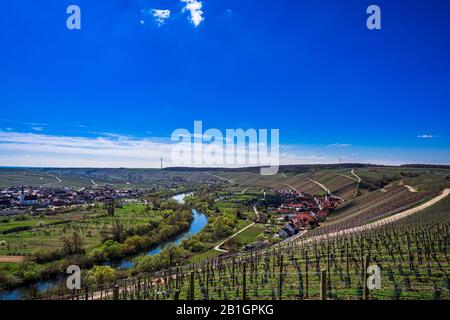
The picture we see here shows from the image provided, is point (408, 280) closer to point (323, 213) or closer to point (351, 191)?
point (323, 213)

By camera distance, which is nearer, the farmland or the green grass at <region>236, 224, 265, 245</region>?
the farmland

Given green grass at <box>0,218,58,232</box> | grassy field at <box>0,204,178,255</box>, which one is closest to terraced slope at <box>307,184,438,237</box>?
grassy field at <box>0,204,178,255</box>

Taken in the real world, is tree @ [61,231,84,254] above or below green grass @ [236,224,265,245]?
above

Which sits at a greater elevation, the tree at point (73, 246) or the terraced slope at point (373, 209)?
the terraced slope at point (373, 209)

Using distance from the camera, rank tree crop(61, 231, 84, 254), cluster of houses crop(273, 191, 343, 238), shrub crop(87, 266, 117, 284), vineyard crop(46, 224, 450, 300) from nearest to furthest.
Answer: vineyard crop(46, 224, 450, 300) → shrub crop(87, 266, 117, 284) → tree crop(61, 231, 84, 254) → cluster of houses crop(273, 191, 343, 238)

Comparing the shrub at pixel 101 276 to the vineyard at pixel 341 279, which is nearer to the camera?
the vineyard at pixel 341 279

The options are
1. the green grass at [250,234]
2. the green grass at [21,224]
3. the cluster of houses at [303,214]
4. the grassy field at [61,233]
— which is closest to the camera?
the grassy field at [61,233]

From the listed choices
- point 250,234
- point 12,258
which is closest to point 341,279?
point 250,234

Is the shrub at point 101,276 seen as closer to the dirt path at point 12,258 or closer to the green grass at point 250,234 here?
the dirt path at point 12,258

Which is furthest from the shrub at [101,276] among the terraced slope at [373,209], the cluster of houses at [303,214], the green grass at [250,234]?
the cluster of houses at [303,214]

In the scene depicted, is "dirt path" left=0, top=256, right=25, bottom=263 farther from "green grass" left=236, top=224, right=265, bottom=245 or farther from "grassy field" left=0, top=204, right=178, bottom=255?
"green grass" left=236, top=224, right=265, bottom=245

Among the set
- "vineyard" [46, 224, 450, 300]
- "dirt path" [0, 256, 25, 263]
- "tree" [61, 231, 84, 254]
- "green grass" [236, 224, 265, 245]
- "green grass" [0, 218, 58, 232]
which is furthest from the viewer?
"green grass" [0, 218, 58, 232]

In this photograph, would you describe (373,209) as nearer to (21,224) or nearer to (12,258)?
(12,258)
